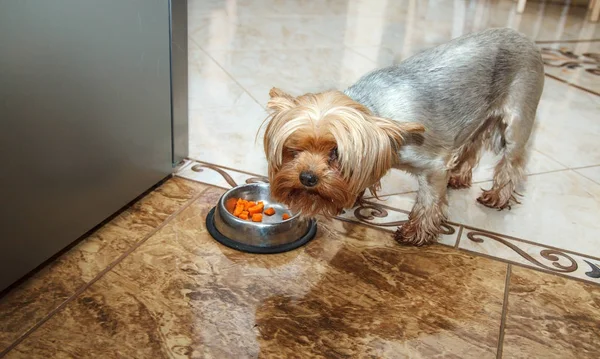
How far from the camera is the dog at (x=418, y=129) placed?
1.75 metres

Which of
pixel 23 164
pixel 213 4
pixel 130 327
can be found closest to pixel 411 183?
pixel 130 327

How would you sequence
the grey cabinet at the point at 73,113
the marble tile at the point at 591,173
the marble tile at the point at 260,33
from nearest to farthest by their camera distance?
the grey cabinet at the point at 73,113
the marble tile at the point at 591,173
the marble tile at the point at 260,33

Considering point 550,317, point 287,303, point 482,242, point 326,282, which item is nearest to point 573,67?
point 482,242

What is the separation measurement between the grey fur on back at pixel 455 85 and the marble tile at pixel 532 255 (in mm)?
374

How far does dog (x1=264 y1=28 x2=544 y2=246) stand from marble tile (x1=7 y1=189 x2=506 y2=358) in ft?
0.67

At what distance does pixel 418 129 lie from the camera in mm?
1832

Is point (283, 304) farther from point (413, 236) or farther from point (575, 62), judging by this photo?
point (575, 62)

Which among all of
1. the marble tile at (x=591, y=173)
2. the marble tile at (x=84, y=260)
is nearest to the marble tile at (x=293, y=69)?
the marble tile at (x=84, y=260)

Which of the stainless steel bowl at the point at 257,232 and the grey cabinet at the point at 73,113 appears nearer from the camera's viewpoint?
the grey cabinet at the point at 73,113

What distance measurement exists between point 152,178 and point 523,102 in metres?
1.50

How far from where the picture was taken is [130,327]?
5.46 feet

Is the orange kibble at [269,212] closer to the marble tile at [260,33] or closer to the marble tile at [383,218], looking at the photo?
the marble tile at [383,218]

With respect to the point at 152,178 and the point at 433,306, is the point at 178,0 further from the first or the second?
the point at 433,306

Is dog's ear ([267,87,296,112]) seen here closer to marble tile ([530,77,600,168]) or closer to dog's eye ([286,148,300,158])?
dog's eye ([286,148,300,158])
